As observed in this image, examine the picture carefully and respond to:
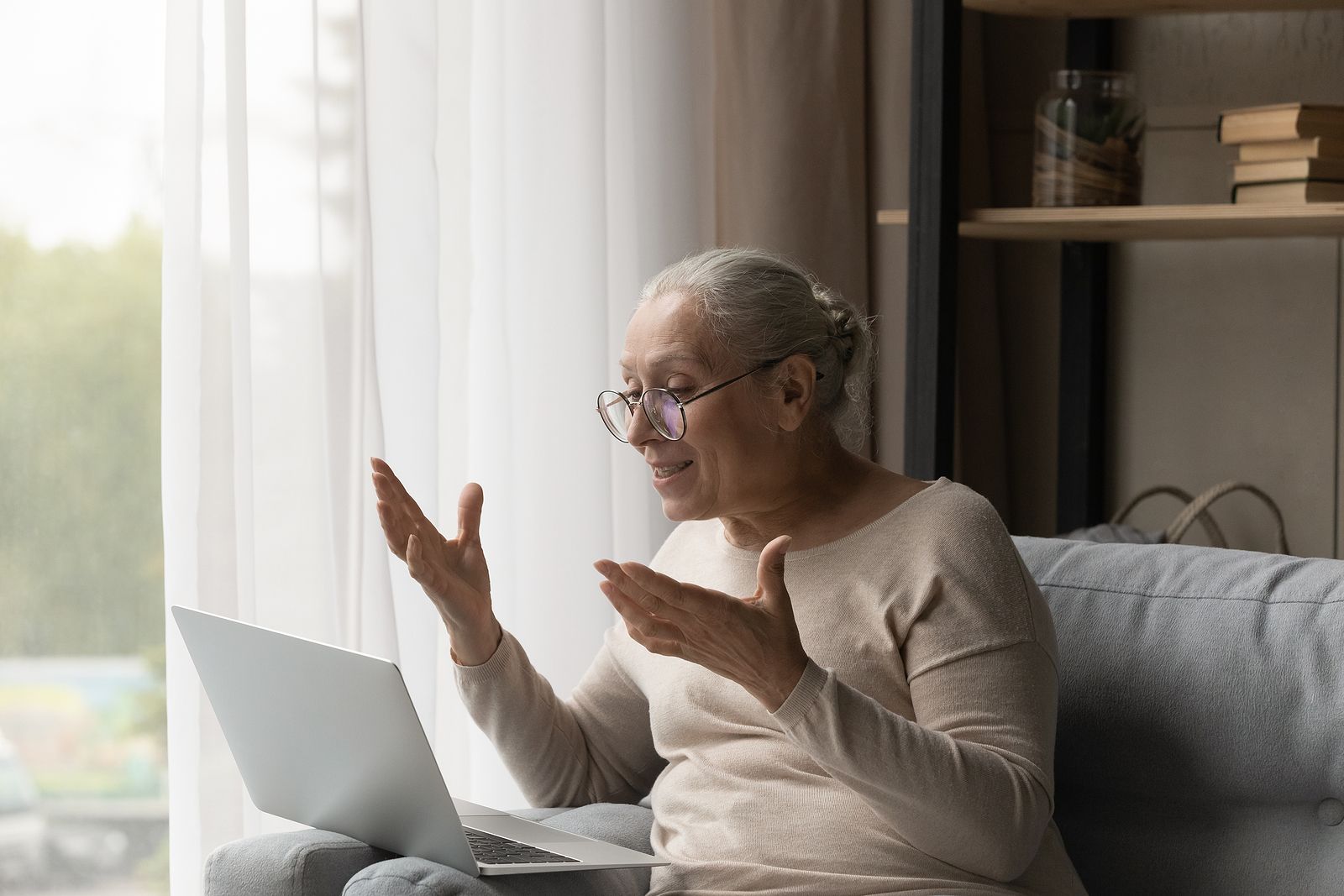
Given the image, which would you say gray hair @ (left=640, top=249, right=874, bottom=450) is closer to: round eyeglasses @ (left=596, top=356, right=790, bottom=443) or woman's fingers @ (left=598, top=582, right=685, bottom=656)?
round eyeglasses @ (left=596, top=356, right=790, bottom=443)

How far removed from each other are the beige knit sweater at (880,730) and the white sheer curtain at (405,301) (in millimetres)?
436

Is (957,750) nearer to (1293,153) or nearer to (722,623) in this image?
(722,623)

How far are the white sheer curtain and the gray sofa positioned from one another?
1.74 ft

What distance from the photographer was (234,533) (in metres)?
1.90

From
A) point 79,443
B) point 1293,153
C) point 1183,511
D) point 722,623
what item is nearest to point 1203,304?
point 1183,511

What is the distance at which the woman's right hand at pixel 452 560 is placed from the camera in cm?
162

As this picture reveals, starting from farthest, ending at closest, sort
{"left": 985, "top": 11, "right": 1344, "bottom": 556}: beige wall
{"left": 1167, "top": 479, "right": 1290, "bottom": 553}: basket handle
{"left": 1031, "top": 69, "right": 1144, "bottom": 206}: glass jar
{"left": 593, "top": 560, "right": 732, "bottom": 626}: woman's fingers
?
{"left": 985, "top": 11, "right": 1344, "bottom": 556}: beige wall, {"left": 1167, "top": 479, "right": 1290, "bottom": 553}: basket handle, {"left": 1031, "top": 69, "right": 1144, "bottom": 206}: glass jar, {"left": 593, "top": 560, "right": 732, "bottom": 626}: woman's fingers

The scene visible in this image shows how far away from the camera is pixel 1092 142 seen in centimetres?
232

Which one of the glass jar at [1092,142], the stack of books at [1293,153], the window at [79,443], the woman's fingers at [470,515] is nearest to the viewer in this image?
the woman's fingers at [470,515]

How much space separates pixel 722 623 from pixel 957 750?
255mm

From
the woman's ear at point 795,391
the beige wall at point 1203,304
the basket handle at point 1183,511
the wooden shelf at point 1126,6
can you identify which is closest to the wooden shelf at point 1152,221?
the beige wall at point 1203,304

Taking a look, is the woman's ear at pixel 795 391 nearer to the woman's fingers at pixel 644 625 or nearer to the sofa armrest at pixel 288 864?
the woman's fingers at pixel 644 625

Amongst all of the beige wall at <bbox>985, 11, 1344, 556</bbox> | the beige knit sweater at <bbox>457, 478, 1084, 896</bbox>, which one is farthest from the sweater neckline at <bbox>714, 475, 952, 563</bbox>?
the beige wall at <bbox>985, 11, 1344, 556</bbox>

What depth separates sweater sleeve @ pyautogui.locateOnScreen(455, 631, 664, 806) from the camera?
171 centimetres
